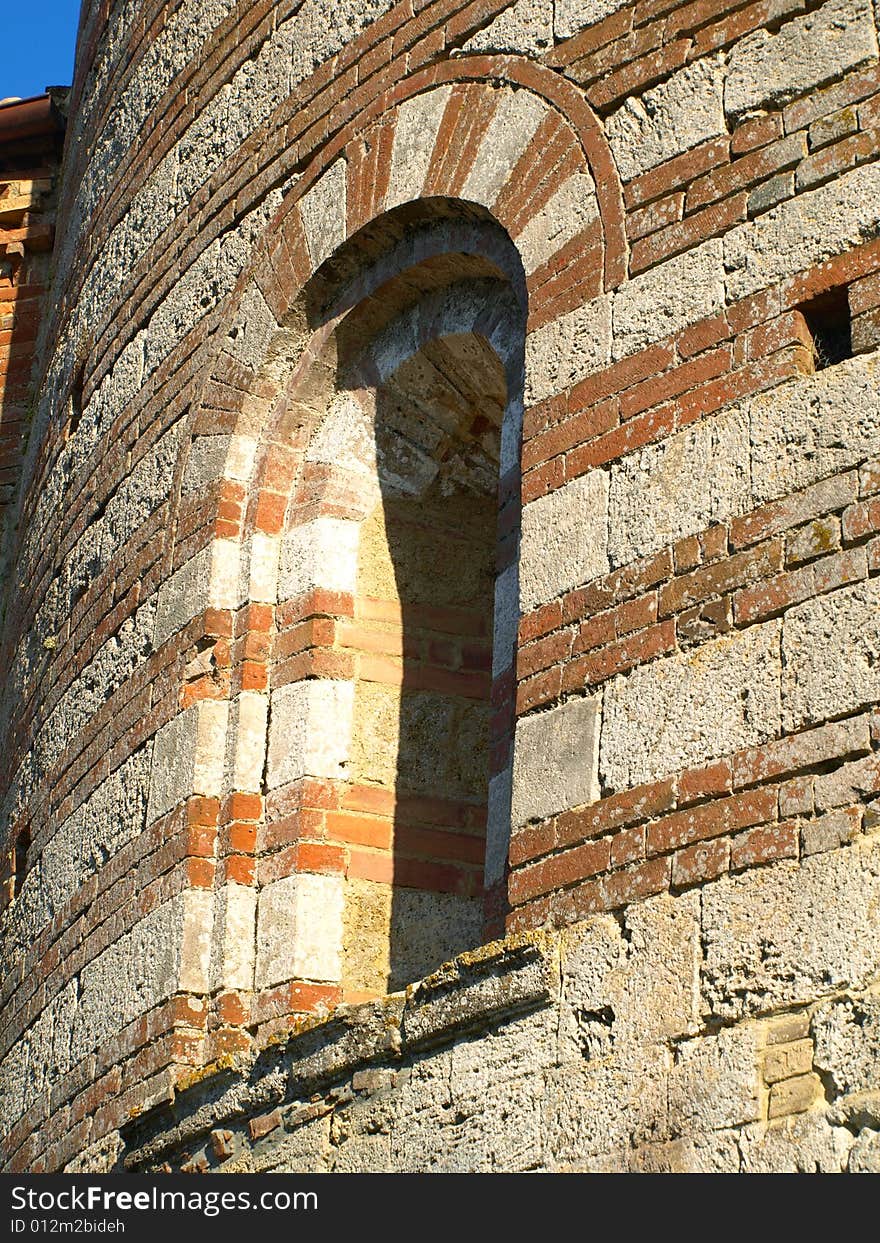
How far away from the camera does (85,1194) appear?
16.0 feet

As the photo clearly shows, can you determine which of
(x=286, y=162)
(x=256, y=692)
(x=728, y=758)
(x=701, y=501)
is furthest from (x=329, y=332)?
(x=728, y=758)

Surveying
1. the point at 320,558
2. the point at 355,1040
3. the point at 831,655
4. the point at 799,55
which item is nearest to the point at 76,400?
the point at 320,558

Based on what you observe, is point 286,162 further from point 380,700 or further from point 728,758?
point 728,758

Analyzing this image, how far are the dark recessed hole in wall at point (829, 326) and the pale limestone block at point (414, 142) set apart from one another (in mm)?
1693

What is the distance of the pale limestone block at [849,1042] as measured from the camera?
3828 millimetres

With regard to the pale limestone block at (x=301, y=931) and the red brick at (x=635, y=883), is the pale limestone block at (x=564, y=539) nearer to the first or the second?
the red brick at (x=635, y=883)

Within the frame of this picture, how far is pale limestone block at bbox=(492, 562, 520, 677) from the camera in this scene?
523cm

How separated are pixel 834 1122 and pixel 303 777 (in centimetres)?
238

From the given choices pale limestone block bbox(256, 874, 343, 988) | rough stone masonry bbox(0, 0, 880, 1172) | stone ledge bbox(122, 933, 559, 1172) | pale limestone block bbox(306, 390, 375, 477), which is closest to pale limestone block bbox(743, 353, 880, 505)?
rough stone masonry bbox(0, 0, 880, 1172)

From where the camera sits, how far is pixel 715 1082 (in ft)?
13.3

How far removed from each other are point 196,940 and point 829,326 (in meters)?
2.49

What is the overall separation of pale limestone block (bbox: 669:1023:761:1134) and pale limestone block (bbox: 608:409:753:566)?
44.6 inches


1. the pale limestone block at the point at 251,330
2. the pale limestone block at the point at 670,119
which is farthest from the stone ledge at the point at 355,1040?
the pale limestone block at the point at 251,330

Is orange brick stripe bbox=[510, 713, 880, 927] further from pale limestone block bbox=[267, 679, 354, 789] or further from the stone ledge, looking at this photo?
pale limestone block bbox=[267, 679, 354, 789]
